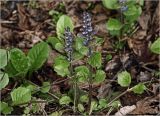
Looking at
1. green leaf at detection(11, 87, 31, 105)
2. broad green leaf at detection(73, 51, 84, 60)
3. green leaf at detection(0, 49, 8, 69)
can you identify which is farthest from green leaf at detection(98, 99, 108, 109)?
green leaf at detection(0, 49, 8, 69)

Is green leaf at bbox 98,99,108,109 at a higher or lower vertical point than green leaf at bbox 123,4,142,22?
lower

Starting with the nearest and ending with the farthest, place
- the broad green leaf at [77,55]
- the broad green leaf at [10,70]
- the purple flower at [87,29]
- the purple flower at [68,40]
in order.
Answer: the purple flower at [87,29], the purple flower at [68,40], the broad green leaf at [77,55], the broad green leaf at [10,70]

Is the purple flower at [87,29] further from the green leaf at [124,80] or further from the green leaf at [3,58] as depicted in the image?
the green leaf at [3,58]

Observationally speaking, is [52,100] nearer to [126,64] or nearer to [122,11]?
[126,64]

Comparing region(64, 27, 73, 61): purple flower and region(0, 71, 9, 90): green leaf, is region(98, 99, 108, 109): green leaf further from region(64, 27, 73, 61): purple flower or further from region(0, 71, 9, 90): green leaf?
region(0, 71, 9, 90): green leaf

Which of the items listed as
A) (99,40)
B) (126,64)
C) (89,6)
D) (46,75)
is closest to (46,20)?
(89,6)

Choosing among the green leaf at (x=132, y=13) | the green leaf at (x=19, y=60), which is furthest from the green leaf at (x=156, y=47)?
the green leaf at (x=19, y=60)
